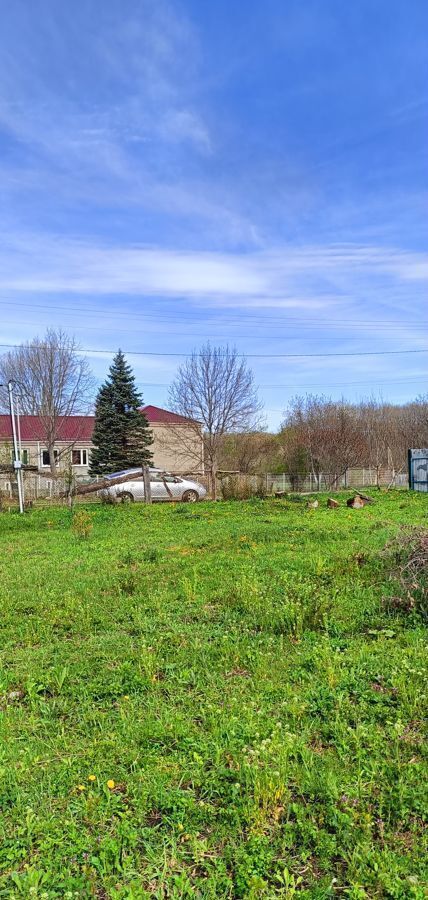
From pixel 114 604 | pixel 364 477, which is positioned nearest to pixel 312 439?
pixel 364 477

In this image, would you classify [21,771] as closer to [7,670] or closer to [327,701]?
[7,670]

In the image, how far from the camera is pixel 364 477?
30656mm

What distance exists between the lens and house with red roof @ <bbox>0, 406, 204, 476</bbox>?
3522 centimetres

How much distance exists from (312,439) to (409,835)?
27.2 m

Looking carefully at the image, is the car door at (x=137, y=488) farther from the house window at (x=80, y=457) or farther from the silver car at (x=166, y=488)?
the house window at (x=80, y=457)

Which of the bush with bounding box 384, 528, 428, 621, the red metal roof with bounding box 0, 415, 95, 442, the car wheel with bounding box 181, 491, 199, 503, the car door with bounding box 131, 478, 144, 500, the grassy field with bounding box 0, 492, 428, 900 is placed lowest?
the grassy field with bounding box 0, 492, 428, 900

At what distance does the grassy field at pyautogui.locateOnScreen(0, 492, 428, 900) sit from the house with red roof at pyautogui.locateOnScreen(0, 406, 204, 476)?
27481 mm

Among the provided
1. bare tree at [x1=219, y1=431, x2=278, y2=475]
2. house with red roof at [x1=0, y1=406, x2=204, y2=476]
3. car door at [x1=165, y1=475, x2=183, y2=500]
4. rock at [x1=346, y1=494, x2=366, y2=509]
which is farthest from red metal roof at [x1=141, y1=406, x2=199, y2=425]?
rock at [x1=346, y1=494, x2=366, y2=509]

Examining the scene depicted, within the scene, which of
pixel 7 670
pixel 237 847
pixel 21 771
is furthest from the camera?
pixel 7 670

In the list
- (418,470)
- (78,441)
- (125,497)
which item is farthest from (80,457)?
(418,470)

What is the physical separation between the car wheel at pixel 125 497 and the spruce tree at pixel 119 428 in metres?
13.4

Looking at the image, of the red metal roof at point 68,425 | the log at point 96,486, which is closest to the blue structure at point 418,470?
the log at point 96,486

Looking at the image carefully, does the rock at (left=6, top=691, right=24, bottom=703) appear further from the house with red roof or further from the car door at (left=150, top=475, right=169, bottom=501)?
the house with red roof

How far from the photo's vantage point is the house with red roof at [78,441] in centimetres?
3522
